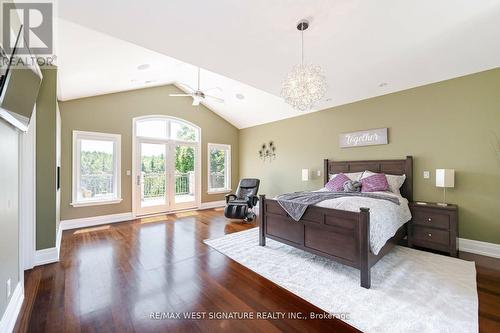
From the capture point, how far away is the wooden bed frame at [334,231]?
2.37 metres

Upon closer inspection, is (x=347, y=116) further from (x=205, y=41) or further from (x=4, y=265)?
(x=4, y=265)

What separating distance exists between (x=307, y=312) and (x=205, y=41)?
3339 mm

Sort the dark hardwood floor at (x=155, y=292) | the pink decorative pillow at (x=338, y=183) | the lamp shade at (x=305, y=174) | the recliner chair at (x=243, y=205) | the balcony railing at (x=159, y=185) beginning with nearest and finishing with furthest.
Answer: the dark hardwood floor at (x=155, y=292)
the pink decorative pillow at (x=338, y=183)
the recliner chair at (x=243, y=205)
the lamp shade at (x=305, y=174)
the balcony railing at (x=159, y=185)

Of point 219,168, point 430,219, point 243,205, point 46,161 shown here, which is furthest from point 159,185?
point 430,219

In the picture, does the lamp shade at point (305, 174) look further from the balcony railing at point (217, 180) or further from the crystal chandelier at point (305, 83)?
the balcony railing at point (217, 180)

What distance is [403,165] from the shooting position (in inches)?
158

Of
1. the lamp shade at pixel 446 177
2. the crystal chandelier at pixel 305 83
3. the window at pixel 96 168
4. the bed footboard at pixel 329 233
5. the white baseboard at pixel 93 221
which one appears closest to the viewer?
the bed footboard at pixel 329 233

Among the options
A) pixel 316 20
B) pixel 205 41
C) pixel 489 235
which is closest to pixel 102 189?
pixel 205 41

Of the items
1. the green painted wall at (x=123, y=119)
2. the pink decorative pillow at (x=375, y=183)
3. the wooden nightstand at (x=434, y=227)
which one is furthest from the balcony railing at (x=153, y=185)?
the wooden nightstand at (x=434, y=227)

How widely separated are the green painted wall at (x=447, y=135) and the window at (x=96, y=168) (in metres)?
5.21

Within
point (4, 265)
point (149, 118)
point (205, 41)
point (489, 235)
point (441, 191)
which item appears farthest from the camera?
point (149, 118)

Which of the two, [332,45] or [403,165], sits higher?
[332,45]

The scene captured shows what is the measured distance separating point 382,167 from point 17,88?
17.2ft

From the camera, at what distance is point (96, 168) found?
5.05 meters
